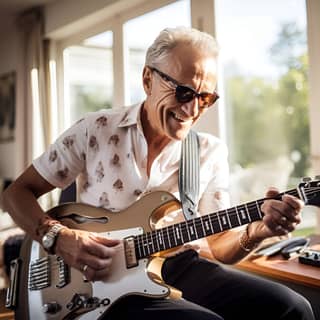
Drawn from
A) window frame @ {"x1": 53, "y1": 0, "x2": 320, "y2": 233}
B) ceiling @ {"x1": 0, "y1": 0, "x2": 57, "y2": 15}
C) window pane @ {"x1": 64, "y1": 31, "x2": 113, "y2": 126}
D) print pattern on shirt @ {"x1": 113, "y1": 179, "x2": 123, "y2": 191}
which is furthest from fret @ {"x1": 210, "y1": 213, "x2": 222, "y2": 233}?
ceiling @ {"x1": 0, "y1": 0, "x2": 57, "y2": 15}

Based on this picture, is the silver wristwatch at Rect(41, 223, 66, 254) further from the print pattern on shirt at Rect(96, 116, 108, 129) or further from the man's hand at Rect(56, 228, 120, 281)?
the print pattern on shirt at Rect(96, 116, 108, 129)

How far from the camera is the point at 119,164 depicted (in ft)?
4.15

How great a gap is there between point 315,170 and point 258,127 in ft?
5.45

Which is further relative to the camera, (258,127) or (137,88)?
(258,127)

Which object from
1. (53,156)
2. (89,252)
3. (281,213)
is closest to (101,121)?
(53,156)

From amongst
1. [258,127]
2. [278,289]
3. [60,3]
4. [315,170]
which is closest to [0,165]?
[60,3]

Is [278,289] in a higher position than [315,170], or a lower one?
lower

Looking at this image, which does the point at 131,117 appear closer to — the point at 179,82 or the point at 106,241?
the point at 179,82

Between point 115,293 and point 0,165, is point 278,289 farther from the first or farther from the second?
point 0,165

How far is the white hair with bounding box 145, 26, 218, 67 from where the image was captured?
116 centimetres

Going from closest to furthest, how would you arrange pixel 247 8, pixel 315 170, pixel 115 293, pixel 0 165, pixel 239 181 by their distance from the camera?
pixel 115 293
pixel 315 170
pixel 247 8
pixel 239 181
pixel 0 165

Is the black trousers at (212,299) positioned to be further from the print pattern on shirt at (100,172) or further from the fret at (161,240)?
the print pattern on shirt at (100,172)

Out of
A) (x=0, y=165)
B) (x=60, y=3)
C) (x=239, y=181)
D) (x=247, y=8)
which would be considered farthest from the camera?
(x=0, y=165)

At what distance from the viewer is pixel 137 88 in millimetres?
2854
